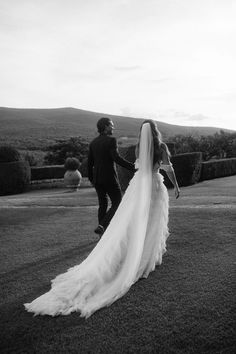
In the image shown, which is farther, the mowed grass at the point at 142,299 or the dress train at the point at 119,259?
the dress train at the point at 119,259

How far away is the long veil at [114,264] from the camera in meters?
4.98

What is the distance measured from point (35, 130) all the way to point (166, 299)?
7550 cm

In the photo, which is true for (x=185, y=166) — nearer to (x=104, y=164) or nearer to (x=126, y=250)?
(x=104, y=164)

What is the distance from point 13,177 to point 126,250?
2119 centimetres

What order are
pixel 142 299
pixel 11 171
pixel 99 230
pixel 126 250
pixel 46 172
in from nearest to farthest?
pixel 142 299 < pixel 126 250 < pixel 99 230 < pixel 11 171 < pixel 46 172

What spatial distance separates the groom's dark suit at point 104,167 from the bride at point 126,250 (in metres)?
0.93

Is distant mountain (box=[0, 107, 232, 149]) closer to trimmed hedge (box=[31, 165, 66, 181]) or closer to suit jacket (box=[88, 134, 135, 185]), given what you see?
trimmed hedge (box=[31, 165, 66, 181])

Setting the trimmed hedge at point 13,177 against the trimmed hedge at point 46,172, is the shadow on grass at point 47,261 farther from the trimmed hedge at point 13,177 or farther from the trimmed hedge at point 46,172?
the trimmed hedge at point 46,172

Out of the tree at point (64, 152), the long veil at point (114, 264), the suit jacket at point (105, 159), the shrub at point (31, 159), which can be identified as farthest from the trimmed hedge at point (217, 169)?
the long veil at point (114, 264)

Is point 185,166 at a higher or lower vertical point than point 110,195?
→ lower

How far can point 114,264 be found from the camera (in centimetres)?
549

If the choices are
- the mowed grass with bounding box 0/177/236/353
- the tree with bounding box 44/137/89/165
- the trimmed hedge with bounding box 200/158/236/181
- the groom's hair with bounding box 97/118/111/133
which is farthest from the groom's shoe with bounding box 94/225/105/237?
the tree with bounding box 44/137/89/165

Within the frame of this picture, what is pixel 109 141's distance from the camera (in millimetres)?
7309

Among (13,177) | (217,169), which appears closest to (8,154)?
(13,177)
